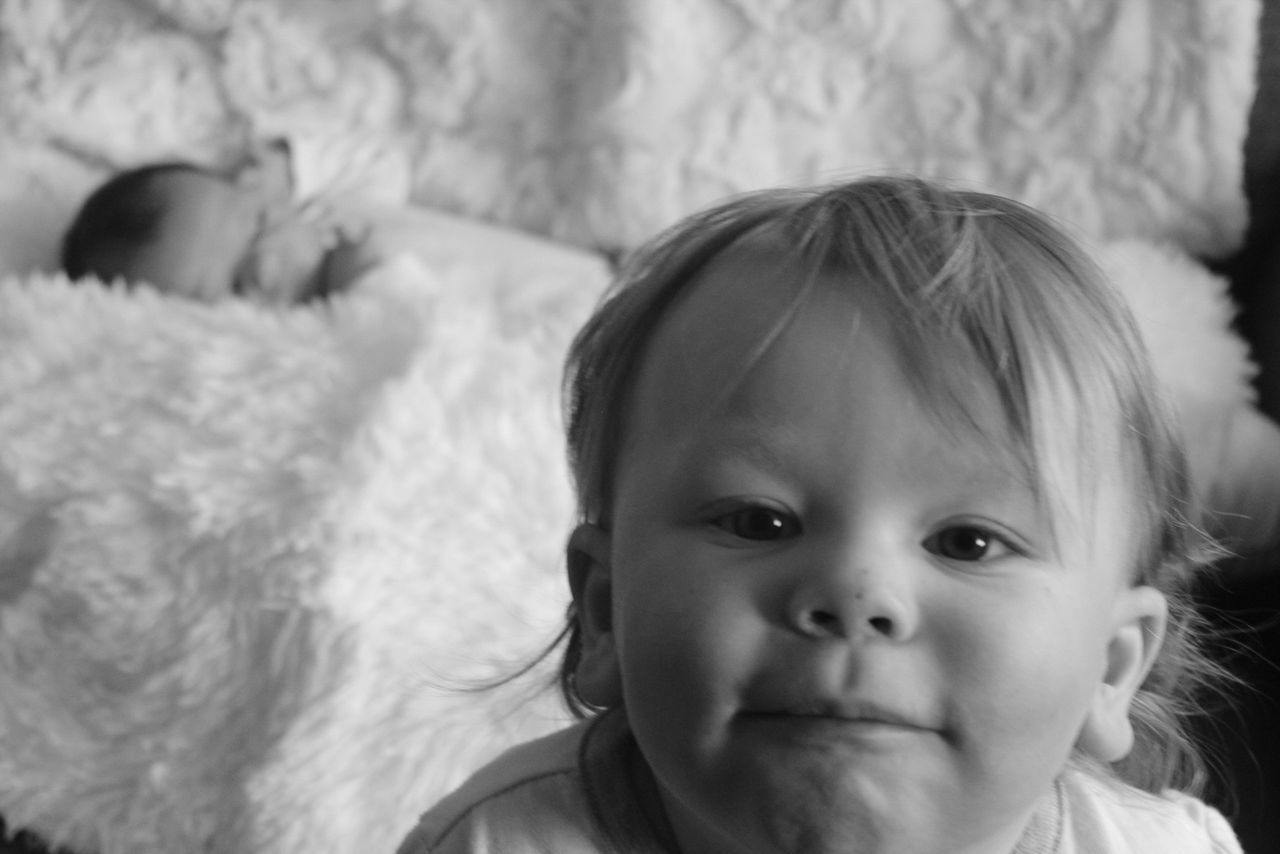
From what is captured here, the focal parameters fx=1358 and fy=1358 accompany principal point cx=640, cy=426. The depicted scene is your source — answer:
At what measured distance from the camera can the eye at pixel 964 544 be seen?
46cm

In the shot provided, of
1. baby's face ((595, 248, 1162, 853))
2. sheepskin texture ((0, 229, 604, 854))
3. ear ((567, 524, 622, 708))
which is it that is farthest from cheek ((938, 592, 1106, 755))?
sheepskin texture ((0, 229, 604, 854))

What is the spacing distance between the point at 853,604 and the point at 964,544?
0.06m

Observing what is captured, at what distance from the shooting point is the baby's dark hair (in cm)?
120

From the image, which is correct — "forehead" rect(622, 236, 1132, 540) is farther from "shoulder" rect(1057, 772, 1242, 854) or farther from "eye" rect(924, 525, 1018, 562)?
"shoulder" rect(1057, 772, 1242, 854)

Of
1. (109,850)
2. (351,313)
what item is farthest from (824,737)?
(351,313)

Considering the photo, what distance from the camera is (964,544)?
47 cm

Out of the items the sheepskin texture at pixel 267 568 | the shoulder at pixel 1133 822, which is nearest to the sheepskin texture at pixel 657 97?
the sheepskin texture at pixel 267 568

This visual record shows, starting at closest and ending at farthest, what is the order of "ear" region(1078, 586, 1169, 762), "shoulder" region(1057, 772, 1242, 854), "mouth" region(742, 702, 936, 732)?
"mouth" region(742, 702, 936, 732) < "ear" region(1078, 586, 1169, 762) < "shoulder" region(1057, 772, 1242, 854)

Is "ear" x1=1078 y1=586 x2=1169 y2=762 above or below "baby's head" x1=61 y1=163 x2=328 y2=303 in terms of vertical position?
above

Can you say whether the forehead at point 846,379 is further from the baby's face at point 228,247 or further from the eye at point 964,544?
the baby's face at point 228,247

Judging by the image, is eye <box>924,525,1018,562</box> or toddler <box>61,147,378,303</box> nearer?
eye <box>924,525,1018,562</box>

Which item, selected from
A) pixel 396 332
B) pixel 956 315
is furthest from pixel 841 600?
pixel 396 332

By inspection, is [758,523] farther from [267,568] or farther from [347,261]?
[347,261]

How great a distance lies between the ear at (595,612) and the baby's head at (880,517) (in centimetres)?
1
